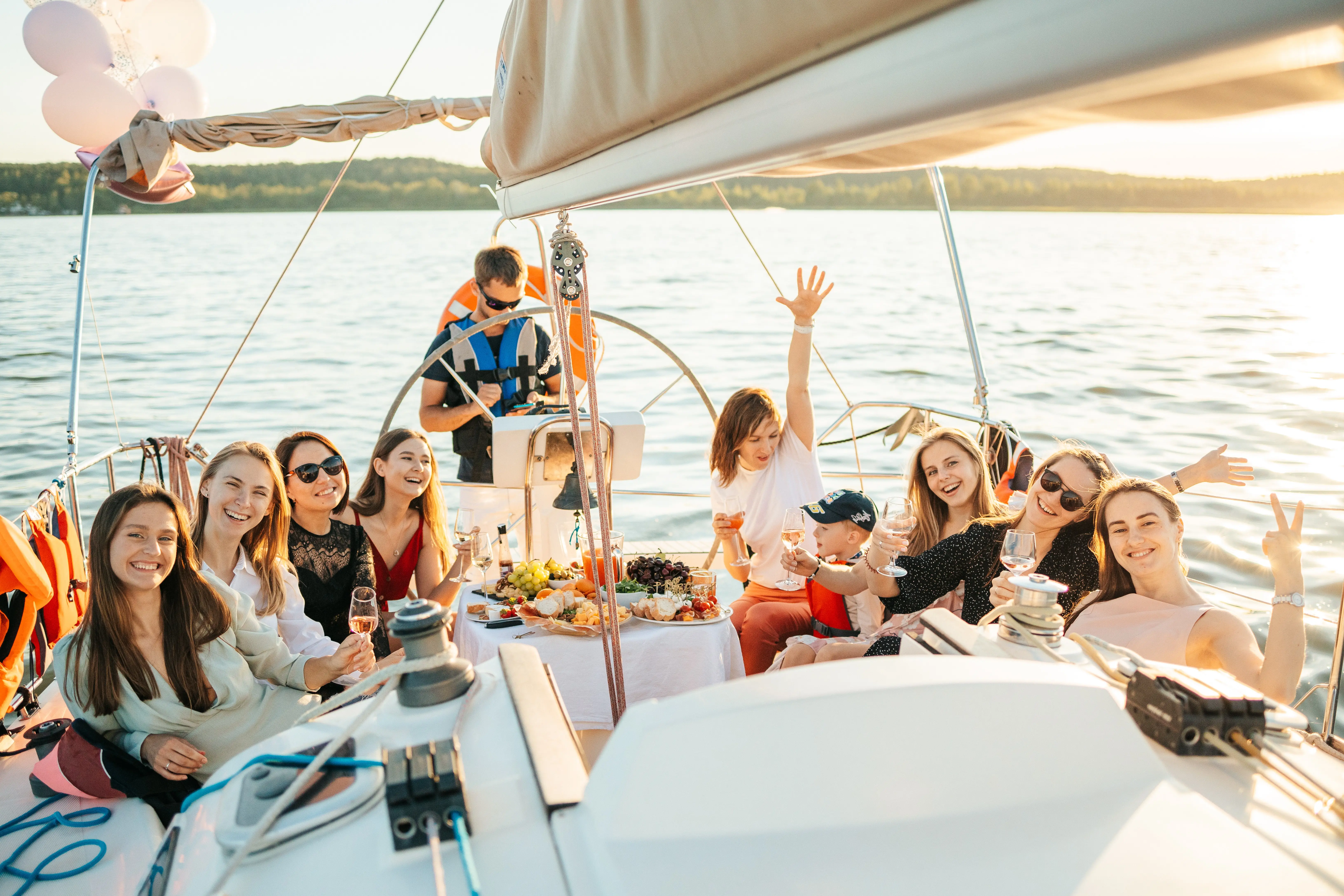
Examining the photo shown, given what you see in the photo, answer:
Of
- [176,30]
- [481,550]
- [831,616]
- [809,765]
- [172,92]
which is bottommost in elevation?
[831,616]

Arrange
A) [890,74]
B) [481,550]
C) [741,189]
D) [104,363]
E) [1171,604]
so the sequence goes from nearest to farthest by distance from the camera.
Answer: [890,74]
[1171,604]
[481,550]
[104,363]
[741,189]

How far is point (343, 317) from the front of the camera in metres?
18.1

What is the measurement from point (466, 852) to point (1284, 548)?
5.36 feet

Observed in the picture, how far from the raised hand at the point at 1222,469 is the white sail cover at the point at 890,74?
184cm

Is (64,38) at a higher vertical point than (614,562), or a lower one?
higher

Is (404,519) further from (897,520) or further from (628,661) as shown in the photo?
(897,520)

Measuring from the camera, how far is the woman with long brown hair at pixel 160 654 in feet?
5.58

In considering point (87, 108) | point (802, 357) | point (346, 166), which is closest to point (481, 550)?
point (802, 357)

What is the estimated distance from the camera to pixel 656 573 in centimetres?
246

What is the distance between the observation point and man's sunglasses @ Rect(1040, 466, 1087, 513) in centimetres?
214

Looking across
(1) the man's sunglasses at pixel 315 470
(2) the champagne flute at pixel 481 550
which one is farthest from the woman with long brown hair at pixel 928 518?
(1) the man's sunglasses at pixel 315 470

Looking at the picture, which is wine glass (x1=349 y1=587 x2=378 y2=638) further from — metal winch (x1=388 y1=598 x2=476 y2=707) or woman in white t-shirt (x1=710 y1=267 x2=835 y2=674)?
woman in white t-shirt (x1=710 y1=267 x2=835 y2=674)

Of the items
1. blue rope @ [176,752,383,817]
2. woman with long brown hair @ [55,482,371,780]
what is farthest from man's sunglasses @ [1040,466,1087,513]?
blue rope @ [176,752,383,817]

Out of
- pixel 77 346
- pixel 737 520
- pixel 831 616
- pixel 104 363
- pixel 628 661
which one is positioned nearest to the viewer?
pixel 628 661
